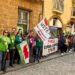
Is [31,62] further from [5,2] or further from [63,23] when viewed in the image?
[63,23]

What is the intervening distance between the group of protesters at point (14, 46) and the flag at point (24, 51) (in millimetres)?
204

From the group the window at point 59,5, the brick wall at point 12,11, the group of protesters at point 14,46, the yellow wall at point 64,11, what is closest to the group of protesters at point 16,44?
the group of protesters at point 14,46

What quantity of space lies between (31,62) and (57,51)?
7.77 m

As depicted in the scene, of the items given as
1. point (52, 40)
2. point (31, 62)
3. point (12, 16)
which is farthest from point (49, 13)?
point (31, 62)

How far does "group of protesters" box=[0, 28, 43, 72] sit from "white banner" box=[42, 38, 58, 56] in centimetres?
275

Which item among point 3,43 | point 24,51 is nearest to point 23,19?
point 24,51

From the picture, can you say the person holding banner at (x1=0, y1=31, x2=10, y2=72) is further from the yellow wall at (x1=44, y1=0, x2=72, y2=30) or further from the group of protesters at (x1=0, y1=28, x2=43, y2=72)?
the yellow wall at (x1=44, y1=0, x2=72, y2=30)

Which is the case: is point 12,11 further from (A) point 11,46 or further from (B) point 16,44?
(A) point 11,46

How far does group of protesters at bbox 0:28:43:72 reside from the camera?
15.5 metres

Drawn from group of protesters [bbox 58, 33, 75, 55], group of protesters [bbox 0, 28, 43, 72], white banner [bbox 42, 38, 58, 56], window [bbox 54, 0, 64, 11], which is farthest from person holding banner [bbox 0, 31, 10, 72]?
window [bbox 54, 0, 64, 11]

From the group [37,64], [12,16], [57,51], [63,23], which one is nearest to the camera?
[37,64]

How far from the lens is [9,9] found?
2038 centimetres

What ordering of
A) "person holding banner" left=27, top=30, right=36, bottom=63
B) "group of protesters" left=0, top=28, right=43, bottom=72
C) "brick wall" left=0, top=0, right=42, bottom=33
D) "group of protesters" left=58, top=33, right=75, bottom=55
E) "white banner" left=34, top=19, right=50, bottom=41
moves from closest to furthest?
1. "group of protesters" left=0, top=28, right=43, bottom=72
2. "person holding banner" left=27, top=30, right=36, bottom=63
3. "brick wall" left=0, top=0, right=42, bottom=33
4. "white banner" left=34, top=19, right=50, bottom=41
5. "group of protesters" left=58, top=33, right=75, bottom=55

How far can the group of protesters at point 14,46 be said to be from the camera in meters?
15.5
